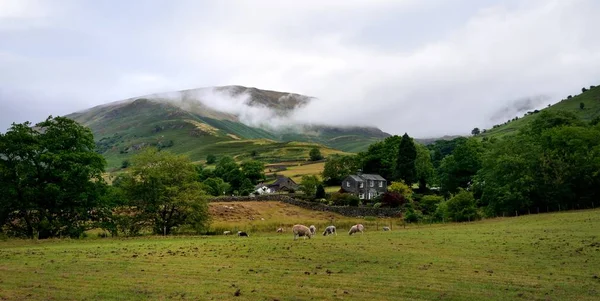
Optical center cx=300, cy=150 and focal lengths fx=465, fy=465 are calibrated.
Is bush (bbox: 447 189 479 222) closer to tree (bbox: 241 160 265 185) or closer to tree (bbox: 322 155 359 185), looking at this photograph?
tree (bbox: 322 155 359 185)

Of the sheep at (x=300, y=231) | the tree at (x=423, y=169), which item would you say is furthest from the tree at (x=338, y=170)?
the sheep at (x=300, y=231)

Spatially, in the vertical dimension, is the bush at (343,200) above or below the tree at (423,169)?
below

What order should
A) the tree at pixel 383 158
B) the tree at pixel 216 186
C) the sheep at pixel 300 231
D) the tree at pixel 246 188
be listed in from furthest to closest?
the tree at pixel 383 158 → the tree at pixel 246 188 → the tree at pixel 216 186 → the sheep at pixel 300 231

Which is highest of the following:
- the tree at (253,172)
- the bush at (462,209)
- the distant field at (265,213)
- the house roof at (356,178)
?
the tree at (253,172)

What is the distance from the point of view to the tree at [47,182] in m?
48.1

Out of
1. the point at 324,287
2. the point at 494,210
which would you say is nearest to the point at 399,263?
the point at 324,287

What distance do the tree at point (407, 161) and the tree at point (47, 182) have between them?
8797cm

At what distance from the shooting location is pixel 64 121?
2046 inches

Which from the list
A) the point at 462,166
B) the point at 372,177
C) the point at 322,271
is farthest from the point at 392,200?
the point at 322,271

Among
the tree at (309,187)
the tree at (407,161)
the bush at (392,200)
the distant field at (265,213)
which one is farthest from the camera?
the tree at (407,161)

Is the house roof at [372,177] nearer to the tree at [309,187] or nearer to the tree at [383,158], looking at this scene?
the tree at [383,158]

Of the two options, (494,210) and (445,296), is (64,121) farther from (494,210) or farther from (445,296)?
(494,210)

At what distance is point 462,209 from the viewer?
64.2 m

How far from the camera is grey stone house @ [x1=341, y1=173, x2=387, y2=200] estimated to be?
125875 mm
